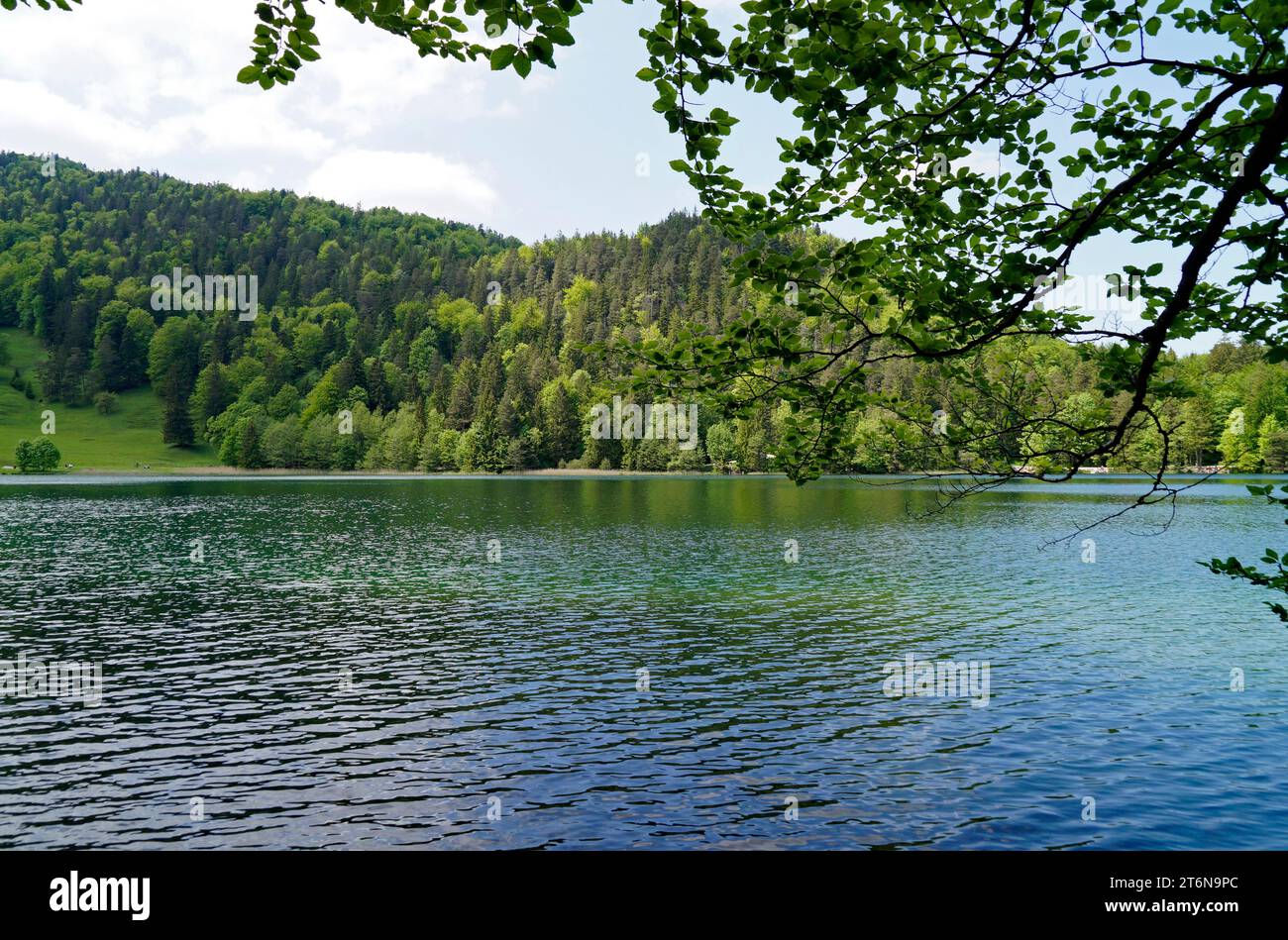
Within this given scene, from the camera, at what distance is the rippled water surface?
60.4 ft

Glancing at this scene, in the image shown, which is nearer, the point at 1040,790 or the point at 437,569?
the point at 1040,790

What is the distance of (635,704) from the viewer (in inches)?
1054

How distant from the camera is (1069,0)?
8.48 metres

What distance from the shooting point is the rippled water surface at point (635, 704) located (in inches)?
725

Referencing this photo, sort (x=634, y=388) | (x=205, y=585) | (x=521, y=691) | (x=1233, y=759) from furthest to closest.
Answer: (x=205, y=585), (x=521, y=691), (x=1233, y=759), (x=634, y=388)

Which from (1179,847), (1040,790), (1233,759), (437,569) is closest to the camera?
(1179,847)

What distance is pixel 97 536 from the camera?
7312 cm
